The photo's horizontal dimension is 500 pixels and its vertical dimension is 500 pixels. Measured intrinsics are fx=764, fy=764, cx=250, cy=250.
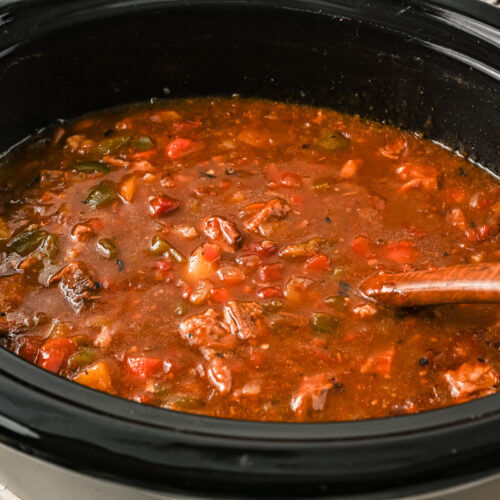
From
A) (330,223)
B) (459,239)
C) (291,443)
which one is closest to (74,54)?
(330,223)

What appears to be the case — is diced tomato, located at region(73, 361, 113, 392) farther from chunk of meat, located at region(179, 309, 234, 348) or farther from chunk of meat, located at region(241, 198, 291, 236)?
chunk of meat, located at region(241, 198, 291, 236)

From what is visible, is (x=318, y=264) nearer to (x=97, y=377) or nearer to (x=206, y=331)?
(x=206, y=331)

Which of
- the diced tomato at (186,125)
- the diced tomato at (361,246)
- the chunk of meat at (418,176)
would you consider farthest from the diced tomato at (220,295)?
the diced tomato at (186,125)

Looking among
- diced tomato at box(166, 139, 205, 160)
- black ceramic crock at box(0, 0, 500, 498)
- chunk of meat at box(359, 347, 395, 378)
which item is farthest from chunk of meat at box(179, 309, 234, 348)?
black ceramic crock at box(0, 0, 500, 498)

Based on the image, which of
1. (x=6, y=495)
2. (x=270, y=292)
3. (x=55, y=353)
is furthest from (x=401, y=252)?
(x=6, y=495)

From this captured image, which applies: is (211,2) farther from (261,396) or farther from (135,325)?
(261,396)
